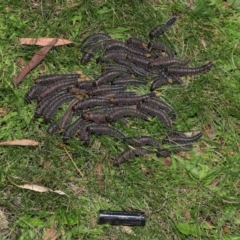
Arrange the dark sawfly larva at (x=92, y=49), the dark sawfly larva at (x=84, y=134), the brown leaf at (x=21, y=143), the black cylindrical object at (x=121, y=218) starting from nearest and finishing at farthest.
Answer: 1. the black cylindrical object at (x=121, y=218)
2. the brown leaf at (x=21, y=143)
3. the dark sawfly larva at (x=84, y=134)
4. the dark sawfly larva at (x=92, y=49)

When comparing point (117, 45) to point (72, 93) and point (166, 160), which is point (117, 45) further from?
point (166, 160)

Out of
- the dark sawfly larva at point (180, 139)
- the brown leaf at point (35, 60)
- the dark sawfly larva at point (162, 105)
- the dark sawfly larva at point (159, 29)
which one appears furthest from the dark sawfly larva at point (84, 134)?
the dark sawfly larva at point (159, 29)

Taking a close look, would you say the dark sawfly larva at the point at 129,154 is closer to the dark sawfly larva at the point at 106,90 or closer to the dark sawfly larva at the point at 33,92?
the dark sawfly larva at the point at 106,90

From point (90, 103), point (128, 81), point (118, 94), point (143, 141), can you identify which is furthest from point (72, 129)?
point (128, 81)

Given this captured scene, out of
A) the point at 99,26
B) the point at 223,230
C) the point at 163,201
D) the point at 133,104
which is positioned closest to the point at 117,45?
the point at 99,26

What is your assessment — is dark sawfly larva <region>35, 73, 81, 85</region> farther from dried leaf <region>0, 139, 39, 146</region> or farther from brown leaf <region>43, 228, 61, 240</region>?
brown leaf <region>43, 228, 61, 240</region>
